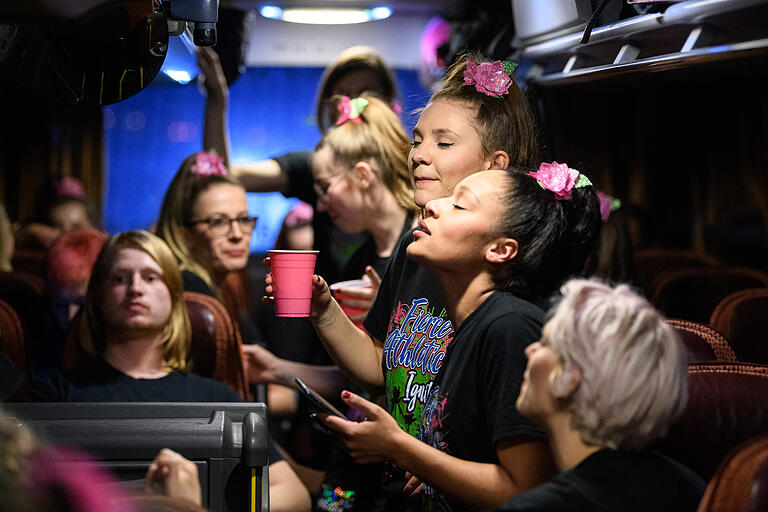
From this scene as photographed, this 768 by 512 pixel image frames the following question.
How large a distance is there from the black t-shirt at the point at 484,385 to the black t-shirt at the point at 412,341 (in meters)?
0.11

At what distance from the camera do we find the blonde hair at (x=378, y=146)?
2.67 metres

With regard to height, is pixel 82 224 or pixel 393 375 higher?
pixel 82 224

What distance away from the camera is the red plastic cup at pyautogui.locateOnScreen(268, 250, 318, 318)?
1.75m

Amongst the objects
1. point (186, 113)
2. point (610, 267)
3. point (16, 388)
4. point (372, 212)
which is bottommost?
point (16, 388)

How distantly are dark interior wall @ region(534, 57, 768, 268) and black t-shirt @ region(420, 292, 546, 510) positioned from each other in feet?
18.1

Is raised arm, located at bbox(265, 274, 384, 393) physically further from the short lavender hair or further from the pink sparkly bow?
the pink sparkly bow

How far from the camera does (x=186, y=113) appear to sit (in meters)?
7.73

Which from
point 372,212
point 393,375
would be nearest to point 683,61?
point 372,212

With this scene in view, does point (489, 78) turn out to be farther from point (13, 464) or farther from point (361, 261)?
point (13, 464)

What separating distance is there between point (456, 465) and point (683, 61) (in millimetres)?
1385

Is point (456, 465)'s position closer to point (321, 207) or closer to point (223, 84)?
point (321, 207)

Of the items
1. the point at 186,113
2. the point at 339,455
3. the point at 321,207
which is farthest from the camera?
the point at 186,113

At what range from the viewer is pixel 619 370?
48.7 inches

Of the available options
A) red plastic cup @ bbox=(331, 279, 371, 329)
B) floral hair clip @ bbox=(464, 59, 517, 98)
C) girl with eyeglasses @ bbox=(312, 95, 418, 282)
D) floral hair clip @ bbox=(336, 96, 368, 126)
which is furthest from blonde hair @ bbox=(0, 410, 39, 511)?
floral hair clip @ bbox=(336, 96, 368, 126)
